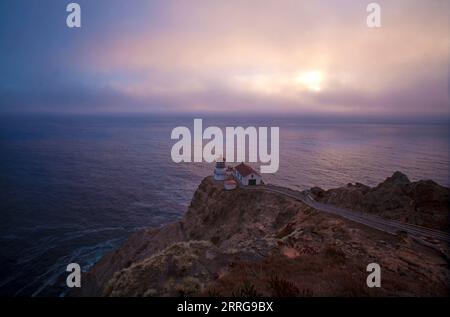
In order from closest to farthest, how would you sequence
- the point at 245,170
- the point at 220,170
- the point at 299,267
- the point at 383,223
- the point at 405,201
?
the point at 299,267 → the point at 383,223 → the point at 405,201 → the point at 245,170 → the point at 220,170

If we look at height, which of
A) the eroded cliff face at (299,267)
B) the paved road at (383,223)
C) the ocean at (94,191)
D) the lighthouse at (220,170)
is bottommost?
the ocean at (94,191)

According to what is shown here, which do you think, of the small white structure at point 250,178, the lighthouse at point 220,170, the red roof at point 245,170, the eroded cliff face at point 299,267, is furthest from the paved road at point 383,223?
the lighthouse at point 220,170

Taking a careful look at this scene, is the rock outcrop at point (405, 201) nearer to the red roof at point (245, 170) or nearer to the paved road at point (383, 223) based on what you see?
the paved road at point (383, 223)

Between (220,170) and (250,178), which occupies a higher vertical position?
(220,170)

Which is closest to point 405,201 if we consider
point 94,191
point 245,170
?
point 245,170

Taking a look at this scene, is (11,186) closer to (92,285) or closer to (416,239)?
(92,285)

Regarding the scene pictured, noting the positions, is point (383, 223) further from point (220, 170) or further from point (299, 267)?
point (220, 170)

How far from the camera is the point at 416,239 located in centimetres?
1762

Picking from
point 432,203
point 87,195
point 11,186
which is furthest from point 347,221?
point 11,186

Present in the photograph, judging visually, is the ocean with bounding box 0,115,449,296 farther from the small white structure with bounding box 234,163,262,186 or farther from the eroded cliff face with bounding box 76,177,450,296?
the eroded cliff face with bounding box 76,177,450,296

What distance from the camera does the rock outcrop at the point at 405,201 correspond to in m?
21.6

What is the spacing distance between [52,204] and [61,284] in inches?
1083

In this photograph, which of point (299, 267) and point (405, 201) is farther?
point (405, 201)

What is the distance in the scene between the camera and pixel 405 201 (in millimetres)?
25359
